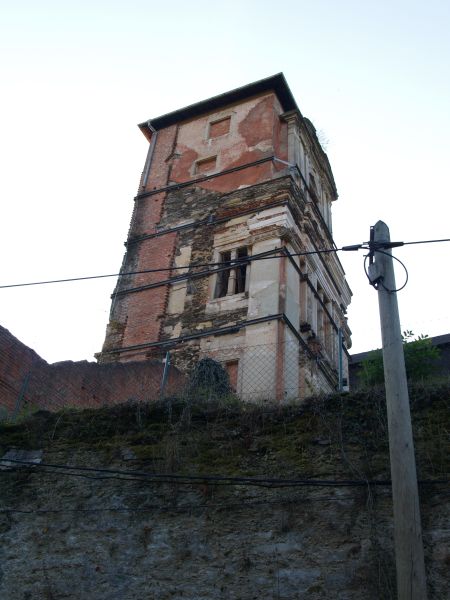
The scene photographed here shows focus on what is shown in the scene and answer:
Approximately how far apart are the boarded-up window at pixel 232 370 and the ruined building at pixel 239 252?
3 cm

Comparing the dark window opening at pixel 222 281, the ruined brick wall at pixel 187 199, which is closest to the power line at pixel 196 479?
the ruined brick wall at pixel 187 199

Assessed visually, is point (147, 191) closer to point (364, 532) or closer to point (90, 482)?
point (90, 482)

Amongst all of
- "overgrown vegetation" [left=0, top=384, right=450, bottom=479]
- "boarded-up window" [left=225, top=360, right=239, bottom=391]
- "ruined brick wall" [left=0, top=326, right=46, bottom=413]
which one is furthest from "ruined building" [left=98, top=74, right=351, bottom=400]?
"overgrown vegetation" [left=0, top=384, right=450, bottom=479]

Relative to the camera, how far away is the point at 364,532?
6.44 m

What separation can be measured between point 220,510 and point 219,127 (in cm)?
1968

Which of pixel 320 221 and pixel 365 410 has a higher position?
pixel 320 221

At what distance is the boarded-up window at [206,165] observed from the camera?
76.1 feet

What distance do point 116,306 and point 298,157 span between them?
8464mm

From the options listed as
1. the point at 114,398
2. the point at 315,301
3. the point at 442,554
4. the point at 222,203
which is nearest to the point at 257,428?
the point at 442,554

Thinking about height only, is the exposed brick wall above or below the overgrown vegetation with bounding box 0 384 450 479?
above

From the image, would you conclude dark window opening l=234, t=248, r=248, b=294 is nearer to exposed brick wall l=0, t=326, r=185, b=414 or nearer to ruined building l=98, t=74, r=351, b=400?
ruined building l=98, t=74, r=351, b=400

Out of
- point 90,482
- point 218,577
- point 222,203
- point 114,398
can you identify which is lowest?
point 218,577

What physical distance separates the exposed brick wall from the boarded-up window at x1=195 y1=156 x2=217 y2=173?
10671 mm

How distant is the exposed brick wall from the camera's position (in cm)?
1217
